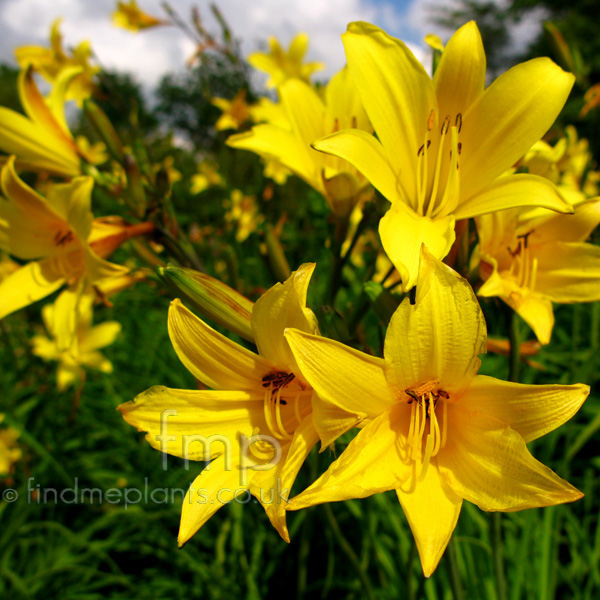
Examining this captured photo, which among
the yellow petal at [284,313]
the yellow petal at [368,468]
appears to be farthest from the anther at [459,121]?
the yellow petal at [368,468]

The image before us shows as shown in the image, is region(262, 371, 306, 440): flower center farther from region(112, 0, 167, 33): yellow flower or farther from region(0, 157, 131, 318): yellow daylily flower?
region(112, 0, 167, 33): yellow flower

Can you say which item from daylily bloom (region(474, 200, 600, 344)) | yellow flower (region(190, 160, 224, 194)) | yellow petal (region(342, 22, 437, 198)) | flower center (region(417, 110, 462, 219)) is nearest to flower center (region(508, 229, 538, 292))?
daylily bloom (region(474, 200, 600, 344))

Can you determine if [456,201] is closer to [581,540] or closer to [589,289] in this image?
[589,289]

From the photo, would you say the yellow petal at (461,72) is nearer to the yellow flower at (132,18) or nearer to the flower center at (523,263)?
the flower center at (523,263)

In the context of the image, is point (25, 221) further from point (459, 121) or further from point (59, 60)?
point (59, 60)

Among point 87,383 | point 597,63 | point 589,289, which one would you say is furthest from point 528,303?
point 597,63

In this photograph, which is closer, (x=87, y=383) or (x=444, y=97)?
(x=444, y=97)
